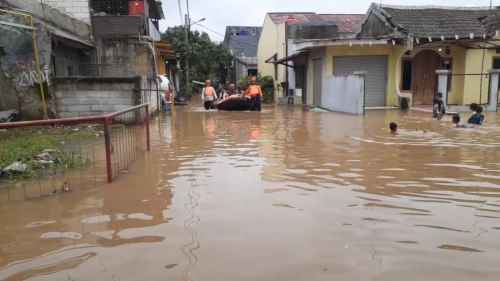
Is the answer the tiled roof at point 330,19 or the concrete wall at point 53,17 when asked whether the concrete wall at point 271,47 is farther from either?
the concrete wall at point 53,17

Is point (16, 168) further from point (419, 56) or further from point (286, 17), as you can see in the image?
point (286, 17)

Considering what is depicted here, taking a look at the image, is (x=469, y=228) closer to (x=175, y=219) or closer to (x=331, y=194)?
(x=331, y=194)

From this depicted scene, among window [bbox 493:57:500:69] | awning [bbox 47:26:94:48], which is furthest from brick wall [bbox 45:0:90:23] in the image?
window [bbox 493:57:500:69]

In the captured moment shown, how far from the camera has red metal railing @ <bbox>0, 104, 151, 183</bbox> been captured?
18.8 feet

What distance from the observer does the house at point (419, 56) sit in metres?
19.8

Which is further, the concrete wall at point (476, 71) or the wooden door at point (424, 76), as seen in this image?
the wooden door at point (424, 76)

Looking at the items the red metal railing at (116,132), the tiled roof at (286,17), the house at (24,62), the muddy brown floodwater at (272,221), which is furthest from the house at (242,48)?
the muddy brown floodwater at (272,221)

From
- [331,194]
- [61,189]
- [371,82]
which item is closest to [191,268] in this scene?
[331,194]

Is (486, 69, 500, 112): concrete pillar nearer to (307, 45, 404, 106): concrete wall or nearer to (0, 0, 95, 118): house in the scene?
(307, 45, 404, 106): concrete wall

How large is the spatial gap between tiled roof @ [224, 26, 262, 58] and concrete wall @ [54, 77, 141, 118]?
93.7ft

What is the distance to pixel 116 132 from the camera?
385 inches

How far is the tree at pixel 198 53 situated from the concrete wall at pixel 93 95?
20.7 m

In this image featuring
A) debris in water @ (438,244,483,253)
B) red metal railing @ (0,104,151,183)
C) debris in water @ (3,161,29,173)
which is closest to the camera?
debris in water @ (438,244,483,253)

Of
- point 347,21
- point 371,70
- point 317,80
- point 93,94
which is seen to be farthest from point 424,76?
point 93,94
